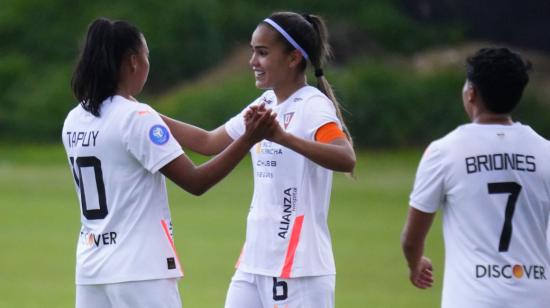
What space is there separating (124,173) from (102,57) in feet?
1.68

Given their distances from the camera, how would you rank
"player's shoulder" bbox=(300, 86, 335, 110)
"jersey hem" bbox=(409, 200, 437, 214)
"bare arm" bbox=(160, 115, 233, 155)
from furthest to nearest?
1. "bare arm" bbox=(160, 115, 233, 155)
2. "player's shoulder" bbox=(300, 86, 335, 110)
3. "jersey hem" bbox=(409, 200, 437, 214)

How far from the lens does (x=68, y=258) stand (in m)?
14.8

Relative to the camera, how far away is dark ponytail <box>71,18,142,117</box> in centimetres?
535

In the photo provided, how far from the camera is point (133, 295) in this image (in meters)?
5.23

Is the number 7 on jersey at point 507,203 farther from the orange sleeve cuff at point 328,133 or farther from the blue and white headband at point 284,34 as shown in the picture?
the blue and white headband at point 284,34

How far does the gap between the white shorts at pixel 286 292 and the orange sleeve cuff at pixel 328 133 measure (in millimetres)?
635

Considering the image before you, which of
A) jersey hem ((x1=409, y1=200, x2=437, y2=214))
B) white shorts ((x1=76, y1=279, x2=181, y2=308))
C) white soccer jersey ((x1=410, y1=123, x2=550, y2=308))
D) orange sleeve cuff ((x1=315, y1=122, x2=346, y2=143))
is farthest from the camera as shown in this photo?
orange sleeve cuff ((x1=315, y1=122, x2=346, y2=143))

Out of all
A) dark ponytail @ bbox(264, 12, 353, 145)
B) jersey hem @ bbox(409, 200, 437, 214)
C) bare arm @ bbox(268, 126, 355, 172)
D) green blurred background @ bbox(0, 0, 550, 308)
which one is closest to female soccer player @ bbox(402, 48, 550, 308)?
jersey hem @ bbox(409, 200, 437, 214)

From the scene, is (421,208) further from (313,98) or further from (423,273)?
(313,98)

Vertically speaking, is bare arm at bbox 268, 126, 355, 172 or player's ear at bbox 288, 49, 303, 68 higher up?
player's ear at bbox 288, 49, 303, 68

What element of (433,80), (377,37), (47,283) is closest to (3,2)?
Result: (377,37)

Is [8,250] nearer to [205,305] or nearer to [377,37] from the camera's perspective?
[205,305]

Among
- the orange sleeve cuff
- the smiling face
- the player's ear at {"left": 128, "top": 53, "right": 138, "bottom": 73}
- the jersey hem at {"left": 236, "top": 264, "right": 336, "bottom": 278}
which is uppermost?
the smiling face

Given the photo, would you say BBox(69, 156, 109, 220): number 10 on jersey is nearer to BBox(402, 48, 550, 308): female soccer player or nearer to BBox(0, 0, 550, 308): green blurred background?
BBox(402, 48, 550, 308): female soccer player
